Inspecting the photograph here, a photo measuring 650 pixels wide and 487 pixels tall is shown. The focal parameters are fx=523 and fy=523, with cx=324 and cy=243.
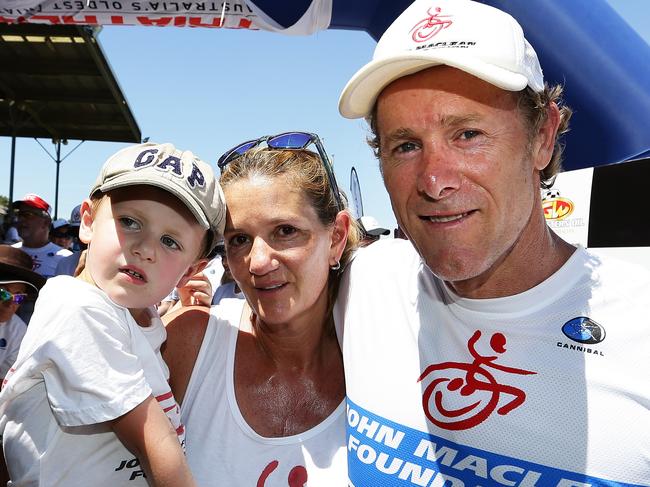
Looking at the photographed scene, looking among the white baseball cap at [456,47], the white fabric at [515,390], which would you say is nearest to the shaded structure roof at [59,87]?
the white baseball cap at [456,47]

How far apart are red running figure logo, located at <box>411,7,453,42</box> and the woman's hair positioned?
73 centimetres

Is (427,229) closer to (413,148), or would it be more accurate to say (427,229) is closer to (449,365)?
(413,148)

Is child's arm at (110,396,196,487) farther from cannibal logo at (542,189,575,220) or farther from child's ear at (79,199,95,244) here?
cannibal logo at (542,189,575,220)

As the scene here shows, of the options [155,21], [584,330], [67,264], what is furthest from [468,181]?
[67,264]

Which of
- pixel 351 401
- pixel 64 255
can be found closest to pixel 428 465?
pixel 351 401

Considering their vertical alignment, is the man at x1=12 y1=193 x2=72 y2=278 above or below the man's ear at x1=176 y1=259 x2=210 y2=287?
above

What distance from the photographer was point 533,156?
4.93 ft

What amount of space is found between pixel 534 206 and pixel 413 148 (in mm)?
→ 403

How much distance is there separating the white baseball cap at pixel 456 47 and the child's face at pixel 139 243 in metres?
0.74

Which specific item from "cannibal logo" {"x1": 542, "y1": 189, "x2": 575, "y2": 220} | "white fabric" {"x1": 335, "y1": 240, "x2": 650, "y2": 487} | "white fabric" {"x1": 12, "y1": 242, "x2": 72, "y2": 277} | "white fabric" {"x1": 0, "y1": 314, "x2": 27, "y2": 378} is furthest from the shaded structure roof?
"white fabric" {"x1": 335, "y1": 240, "x2": 650, "y2": 487}

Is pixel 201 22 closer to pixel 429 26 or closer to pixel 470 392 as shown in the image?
pixel 429 26

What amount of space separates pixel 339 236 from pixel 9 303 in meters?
2.70

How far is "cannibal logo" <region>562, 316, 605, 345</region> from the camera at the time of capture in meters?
1.32

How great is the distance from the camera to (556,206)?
3.31 metres
